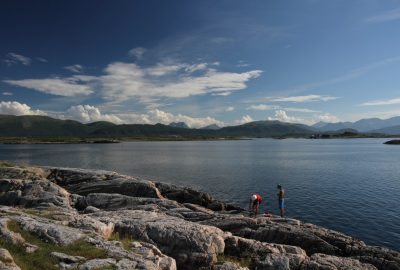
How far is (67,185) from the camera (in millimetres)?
59094

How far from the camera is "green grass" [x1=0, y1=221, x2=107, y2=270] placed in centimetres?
1672

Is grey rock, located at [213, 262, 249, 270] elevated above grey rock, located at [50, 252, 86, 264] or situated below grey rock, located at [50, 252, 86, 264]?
below

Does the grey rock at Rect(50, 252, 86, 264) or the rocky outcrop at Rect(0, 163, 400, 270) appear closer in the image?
the grey rock at Rect(50, 252, 86, 264)

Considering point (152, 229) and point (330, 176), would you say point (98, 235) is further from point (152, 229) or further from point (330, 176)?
point (330, 176)

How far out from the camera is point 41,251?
59.2 ft

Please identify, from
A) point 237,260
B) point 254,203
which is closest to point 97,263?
point 237,260

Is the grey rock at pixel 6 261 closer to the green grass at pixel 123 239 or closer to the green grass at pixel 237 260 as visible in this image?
the green grass at pixel 123 239

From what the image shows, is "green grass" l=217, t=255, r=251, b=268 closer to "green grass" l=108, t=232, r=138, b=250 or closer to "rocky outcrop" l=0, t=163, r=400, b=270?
"rocky outcrop" l=0, t=163, r=400, b=270

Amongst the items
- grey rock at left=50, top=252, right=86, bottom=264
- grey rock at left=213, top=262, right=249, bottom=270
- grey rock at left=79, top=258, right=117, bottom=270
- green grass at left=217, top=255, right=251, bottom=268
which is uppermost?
grey rock at left=50, top=252, right=86, bottom=264

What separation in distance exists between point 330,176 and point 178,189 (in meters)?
47.8

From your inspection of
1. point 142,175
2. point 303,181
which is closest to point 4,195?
point 142,175

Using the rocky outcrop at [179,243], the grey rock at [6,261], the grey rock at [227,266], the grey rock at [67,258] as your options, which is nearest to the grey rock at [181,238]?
the rocky outcrop at [179,243]

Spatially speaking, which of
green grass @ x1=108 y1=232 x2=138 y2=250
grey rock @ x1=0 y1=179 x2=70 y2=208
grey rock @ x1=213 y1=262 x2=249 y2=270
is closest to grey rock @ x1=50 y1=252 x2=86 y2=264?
green grass @ x1=108 y1=232 x2=138 y2=250

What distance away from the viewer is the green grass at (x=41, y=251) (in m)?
16.7
